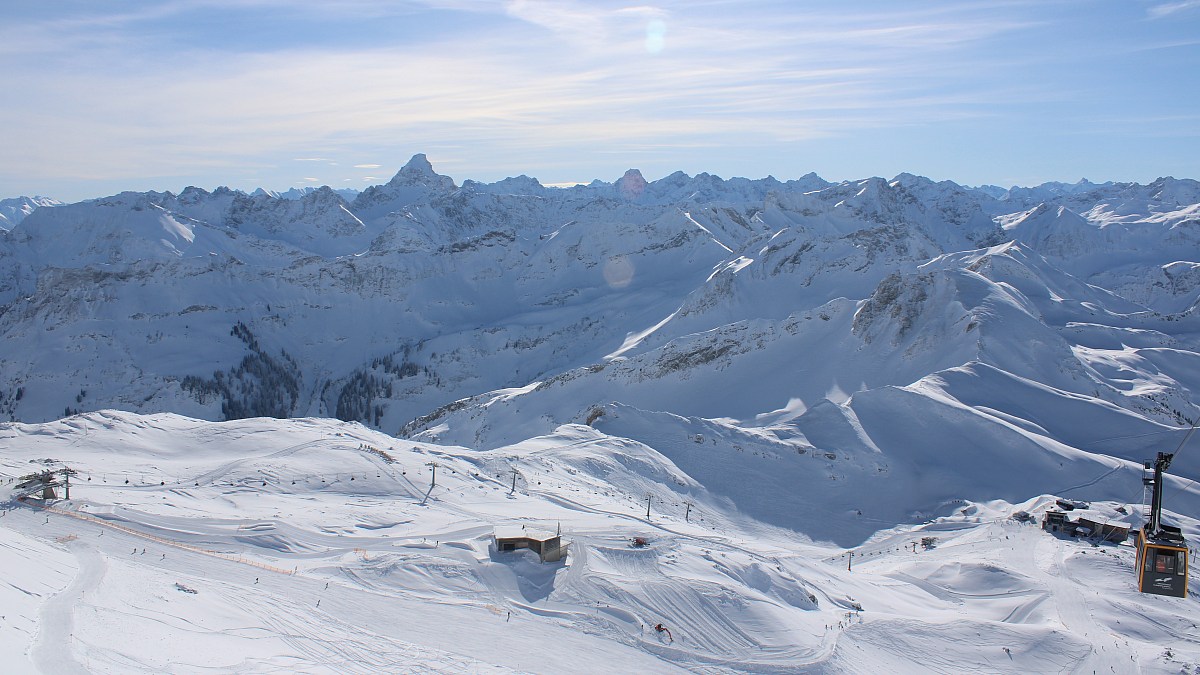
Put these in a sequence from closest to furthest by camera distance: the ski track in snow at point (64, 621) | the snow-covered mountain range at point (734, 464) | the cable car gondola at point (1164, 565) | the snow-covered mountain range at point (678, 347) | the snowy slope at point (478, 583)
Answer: the ski track in snow at point (64, 621) < the snowy slope at point (478, 583) < the cable car gondola at point (1164, 565) < the snow-covered mountain range at point (734, 464) < the snow-covered mountain range at point (678, 347)

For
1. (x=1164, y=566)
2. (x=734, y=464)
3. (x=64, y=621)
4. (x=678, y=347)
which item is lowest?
(x=734, y=464)

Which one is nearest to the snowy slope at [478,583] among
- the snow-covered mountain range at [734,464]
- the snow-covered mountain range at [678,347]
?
the snow-covered mountain range at [734,464]

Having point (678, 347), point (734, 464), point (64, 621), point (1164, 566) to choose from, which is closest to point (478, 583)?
point (64, 621)

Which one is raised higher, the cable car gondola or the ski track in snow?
the ski track in snow

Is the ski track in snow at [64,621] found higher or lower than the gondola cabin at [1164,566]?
higher


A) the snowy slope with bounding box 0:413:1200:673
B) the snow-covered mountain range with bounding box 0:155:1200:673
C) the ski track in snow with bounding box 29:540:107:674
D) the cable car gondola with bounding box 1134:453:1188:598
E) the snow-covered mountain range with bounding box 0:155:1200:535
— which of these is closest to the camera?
the ski track in snow with bounding box 29:540:107:674

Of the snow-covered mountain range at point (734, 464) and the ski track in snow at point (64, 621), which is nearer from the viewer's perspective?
the ski track in snow at point (64, 621)

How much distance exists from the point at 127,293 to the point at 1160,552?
172 meters

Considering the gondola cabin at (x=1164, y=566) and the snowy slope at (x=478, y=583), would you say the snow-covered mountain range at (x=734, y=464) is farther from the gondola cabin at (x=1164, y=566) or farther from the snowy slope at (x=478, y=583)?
the gondola cabin at (x=1164, y=566)

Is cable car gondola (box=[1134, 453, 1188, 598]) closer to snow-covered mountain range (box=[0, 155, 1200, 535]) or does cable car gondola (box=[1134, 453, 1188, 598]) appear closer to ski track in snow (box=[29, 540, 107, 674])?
snow-covered mountain range (box=[0, 155, 1200, 535])

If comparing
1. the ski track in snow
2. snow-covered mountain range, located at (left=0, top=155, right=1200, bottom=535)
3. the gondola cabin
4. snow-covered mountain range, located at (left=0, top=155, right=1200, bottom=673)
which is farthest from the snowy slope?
snow-covered mountain range, located at (left=0, top=155, right=1200, bottom=535)

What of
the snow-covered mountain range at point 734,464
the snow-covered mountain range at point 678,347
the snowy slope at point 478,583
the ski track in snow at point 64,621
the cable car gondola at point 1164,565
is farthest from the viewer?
the snow-covered mountain range at point 678,347

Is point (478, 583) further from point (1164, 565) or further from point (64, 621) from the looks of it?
point (1164, 565)

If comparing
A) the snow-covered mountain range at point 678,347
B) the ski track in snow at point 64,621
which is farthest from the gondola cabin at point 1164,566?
the ski track in snow at point 64,621
